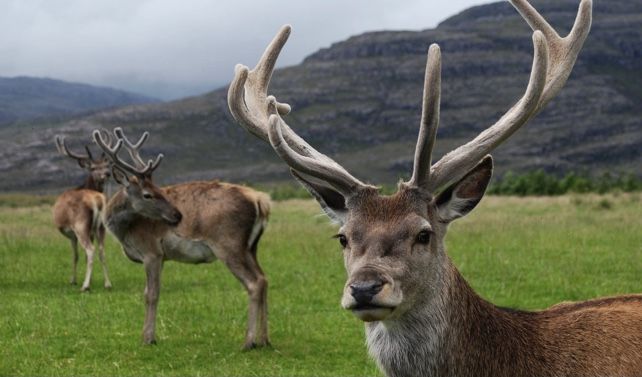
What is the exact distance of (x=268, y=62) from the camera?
6.03m

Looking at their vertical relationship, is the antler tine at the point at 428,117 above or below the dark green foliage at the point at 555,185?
above

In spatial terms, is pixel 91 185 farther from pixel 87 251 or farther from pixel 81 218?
pixel 87 251

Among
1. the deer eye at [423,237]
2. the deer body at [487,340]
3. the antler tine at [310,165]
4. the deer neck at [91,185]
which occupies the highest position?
the antler tine at [310,165]

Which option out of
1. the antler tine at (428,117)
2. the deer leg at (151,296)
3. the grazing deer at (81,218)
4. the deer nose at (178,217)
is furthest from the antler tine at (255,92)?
the grazing deer at (81,218)

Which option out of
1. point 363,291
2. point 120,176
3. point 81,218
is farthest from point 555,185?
point 363,291

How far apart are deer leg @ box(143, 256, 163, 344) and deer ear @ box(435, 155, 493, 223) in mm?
6019

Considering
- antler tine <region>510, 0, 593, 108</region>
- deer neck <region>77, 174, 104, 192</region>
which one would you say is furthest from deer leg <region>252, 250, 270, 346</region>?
deer neck <region>77, 174, 104, 192</region>

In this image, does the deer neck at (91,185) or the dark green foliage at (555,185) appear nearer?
the deer neck at (91,185)

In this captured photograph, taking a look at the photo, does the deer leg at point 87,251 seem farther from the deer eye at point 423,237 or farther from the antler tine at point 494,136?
the deer eye at point 423,237

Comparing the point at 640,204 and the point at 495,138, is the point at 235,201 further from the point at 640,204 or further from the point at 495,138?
the point at 640,204

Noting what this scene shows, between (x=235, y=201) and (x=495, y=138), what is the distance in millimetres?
5602

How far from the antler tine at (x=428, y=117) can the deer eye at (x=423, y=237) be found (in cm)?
29

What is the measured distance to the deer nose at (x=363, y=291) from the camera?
161 inches

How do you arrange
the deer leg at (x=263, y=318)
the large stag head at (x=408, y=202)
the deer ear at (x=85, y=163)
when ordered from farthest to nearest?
the deer ear at (x=85, y=163), the deer leg at (x=263, y=318), the large stag head at (x=408, y=202)
